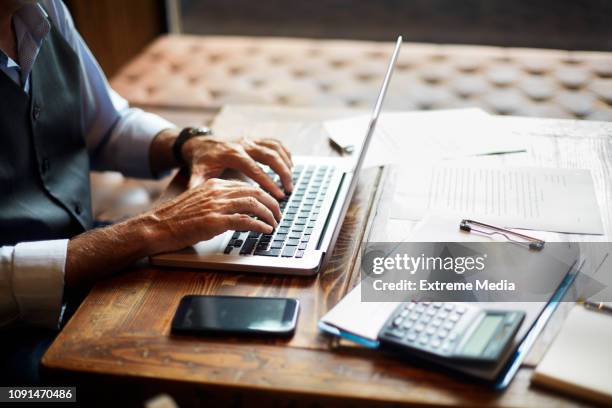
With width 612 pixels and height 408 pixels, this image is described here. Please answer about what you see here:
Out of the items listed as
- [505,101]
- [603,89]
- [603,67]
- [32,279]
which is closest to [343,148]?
[32,279]

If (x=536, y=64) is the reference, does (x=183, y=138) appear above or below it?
below

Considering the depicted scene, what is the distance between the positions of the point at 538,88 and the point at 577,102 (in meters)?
0.15

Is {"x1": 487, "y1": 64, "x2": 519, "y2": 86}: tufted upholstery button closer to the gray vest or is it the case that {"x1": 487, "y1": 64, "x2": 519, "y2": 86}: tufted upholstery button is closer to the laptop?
the laptop

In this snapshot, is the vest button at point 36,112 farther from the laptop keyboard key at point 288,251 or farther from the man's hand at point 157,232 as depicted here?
the laptop keyboard key at point 288,251

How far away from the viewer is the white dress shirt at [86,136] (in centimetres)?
88

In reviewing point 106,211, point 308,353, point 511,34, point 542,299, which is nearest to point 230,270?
Result: point 308,353

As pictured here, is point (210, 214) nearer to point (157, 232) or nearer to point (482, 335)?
point (157, 232)

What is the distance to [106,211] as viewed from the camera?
1629 mm

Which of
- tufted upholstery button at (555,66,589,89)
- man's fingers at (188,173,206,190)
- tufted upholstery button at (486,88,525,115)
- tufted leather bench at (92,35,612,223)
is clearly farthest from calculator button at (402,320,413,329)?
tufted upholstery button at (555,66,589,89)

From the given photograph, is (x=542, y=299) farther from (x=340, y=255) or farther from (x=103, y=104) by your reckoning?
(x=103, y=104)

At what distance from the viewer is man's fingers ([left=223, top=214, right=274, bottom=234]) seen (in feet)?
2.94

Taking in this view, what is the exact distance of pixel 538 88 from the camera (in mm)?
1806

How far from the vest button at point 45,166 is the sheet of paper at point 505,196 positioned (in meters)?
0.62

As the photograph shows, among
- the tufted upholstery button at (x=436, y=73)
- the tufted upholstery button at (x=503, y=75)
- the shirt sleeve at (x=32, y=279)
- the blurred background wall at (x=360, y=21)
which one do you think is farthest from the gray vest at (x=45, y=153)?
the blurred background wall at (x=360, y=21)
